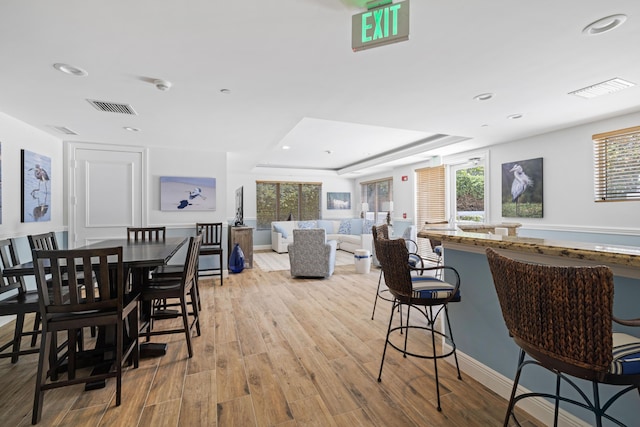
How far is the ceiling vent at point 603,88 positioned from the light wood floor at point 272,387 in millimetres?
2784

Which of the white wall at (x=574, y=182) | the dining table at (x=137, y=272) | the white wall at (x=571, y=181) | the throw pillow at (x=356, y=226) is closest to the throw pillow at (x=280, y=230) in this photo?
the throw pillow at (x=356, y=226)

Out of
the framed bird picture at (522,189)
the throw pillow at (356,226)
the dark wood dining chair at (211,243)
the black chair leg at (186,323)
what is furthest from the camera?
the throw pillow at (356,226)

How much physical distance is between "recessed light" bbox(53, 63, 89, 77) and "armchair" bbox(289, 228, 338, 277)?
3.28m

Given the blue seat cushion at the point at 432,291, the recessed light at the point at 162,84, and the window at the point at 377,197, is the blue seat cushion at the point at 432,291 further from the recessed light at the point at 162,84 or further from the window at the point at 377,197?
the window at the point at 377,197

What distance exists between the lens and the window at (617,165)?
3.43 metres

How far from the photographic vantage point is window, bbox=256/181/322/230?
8.86 m

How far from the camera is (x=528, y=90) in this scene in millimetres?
2730

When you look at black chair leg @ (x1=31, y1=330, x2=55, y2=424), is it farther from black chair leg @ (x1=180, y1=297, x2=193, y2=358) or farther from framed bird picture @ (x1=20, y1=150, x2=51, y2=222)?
framed bird picture @ (x1=20, y1=150, x2=51, y2=222)

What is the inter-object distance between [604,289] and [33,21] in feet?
9.59

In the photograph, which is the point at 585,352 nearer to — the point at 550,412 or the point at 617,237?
the point at 550,412

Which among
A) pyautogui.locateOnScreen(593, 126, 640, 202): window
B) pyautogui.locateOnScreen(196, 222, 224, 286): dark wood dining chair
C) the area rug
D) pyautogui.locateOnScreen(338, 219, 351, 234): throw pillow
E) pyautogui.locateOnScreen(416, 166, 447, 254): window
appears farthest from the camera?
pyautogui.locateOnScreen(338, 219, 351, 234): throw pillow

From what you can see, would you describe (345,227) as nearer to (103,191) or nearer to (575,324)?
(103,191)

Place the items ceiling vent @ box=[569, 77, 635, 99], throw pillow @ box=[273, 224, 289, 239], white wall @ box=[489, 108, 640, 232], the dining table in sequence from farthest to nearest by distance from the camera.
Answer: throw pillow @ box=[273, 224, 289, 239] → white wall @ box=[489, 108, 640, 232] → ceiling vent @ box=[569, 77, 635, 99] → the dining table

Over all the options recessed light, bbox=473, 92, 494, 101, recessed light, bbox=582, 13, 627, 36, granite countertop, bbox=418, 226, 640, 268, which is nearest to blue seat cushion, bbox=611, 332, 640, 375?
granite countertop, bbox=418, 226, 640, 268
